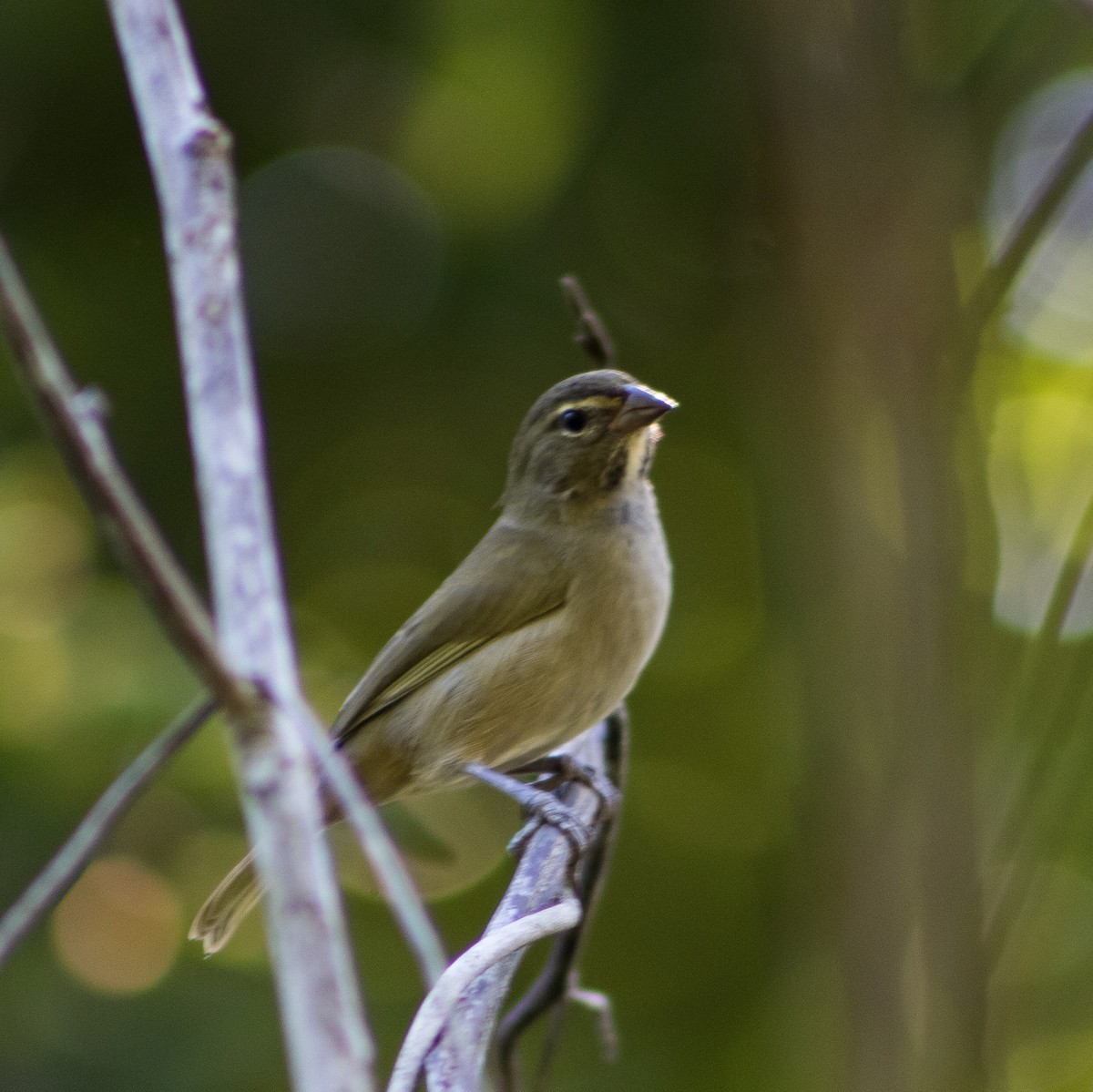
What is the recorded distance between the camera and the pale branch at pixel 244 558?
105 centimetres

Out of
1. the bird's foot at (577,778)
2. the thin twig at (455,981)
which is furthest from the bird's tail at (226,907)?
the thin twig at (455,981)

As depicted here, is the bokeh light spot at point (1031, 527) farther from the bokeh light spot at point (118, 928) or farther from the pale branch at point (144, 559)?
the bokeh light spot at point (118, 928)

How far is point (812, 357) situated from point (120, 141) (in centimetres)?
290

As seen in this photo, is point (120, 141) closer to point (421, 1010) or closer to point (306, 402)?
point (306, 402)

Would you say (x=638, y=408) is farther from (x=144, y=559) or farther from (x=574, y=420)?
(x=144, y=559)

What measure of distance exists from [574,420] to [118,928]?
2.11 meters

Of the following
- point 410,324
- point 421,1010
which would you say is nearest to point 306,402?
point 410,324

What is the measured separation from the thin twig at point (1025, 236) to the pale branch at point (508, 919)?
3.92 ft

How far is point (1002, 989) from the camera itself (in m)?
2.33

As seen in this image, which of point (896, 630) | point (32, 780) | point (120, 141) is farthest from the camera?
point (120, 141)

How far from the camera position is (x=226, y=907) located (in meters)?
3.81

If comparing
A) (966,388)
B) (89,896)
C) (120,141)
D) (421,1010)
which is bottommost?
(89,896)

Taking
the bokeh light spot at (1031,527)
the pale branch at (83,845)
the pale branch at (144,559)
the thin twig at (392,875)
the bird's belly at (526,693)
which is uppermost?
the pale branch at (144,559)

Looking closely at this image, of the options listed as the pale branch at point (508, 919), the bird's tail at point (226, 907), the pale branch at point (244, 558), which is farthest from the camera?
the bird's tail at point (226, 907)
